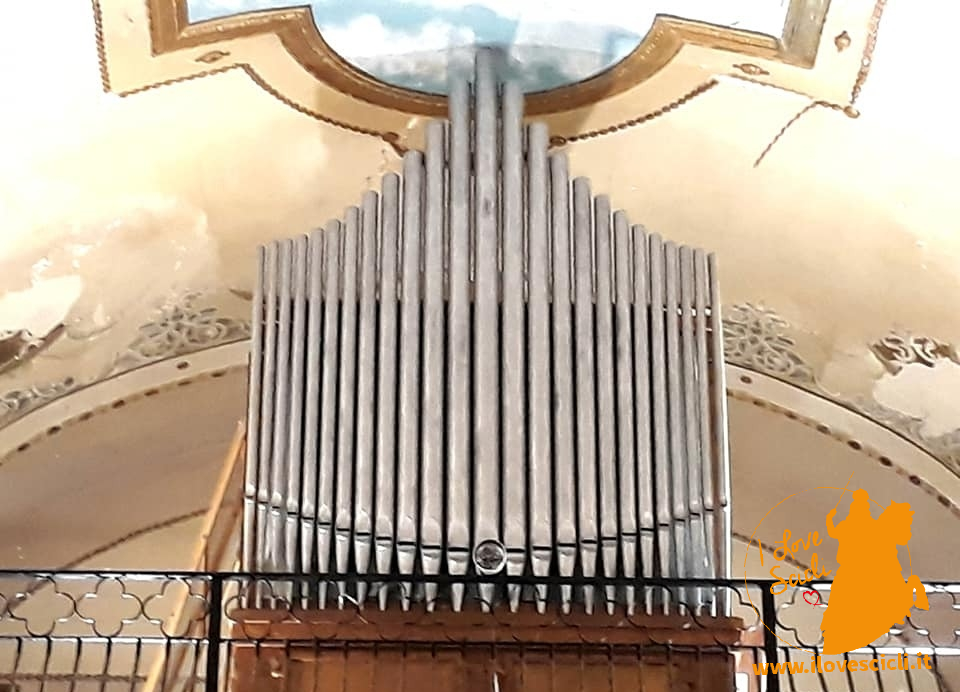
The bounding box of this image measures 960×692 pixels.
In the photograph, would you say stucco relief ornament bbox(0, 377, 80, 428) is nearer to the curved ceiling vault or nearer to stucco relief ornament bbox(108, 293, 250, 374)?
the curved ceiling vault

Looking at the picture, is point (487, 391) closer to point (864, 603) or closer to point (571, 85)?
point (571, 85)

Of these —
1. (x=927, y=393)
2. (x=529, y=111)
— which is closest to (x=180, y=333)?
(x=529, y=111)

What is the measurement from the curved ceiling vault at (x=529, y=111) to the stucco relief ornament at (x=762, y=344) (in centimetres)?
1

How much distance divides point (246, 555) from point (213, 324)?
2.03 metres

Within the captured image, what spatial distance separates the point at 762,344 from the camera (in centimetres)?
639

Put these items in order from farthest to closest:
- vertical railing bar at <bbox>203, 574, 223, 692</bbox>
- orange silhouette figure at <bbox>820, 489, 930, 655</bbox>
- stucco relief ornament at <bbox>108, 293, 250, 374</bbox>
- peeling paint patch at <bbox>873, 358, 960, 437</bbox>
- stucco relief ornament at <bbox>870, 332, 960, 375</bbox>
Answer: stucco relief ornament at <bbox>108, 293, 250, 374</bbox>, peeling paint patch at <bbox>873, 358, 960, 437</bbox>, stucco relief ornament at <bbox>870, 332, 960, 375</bbox>, orange silhouette figure at <bbox>820, 489, 930, 655</bbox>, vertical railing bar at <bbox>203, 574, 223, 692</bbox>

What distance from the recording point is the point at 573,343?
480 centimetres

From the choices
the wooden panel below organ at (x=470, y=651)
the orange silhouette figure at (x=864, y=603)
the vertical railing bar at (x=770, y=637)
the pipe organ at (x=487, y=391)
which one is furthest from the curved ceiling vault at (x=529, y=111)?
the wooden panel below organ at (x=470, y=651)

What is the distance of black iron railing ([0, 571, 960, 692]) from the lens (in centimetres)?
435

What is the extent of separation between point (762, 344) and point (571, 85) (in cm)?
178

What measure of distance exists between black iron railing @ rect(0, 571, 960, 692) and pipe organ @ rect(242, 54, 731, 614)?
0.17ft

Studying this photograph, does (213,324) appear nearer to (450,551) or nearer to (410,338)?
(410,338)

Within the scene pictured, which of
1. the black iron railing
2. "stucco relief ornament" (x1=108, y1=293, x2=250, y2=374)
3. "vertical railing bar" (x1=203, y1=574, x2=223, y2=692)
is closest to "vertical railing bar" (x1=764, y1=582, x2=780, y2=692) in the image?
the black iron railing

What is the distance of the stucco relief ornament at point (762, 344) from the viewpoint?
20.5 feet
